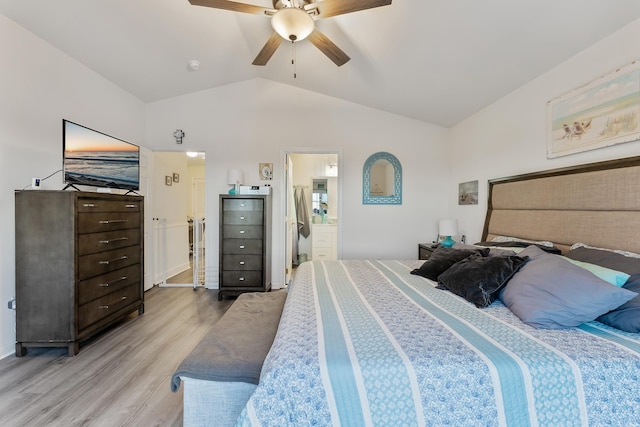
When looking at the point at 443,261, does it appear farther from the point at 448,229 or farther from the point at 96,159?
the point at 96,159

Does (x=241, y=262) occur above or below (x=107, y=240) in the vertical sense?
below

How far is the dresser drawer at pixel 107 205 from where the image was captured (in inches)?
91.9

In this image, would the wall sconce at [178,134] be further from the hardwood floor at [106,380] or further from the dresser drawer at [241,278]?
the hardwood floor at [106,380]

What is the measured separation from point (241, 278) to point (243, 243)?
1.46 ft

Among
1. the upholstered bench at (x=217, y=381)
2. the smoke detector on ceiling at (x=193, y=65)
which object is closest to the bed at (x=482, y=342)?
the upholstered bench at (x=217, y=381)

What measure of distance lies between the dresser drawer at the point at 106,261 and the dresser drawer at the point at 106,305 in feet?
0.77

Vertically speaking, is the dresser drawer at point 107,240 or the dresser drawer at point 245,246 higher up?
the dresser drawer at point 107,240

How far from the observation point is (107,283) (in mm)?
2611

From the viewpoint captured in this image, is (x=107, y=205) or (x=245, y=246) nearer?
(x=107, y=205)

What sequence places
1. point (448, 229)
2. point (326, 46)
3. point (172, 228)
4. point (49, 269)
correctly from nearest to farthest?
1. point (49, 269)
2. point (326, 46)
3. point (448, 229)
4. point (172, 228)

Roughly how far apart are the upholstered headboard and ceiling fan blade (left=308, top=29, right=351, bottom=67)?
6.35ft

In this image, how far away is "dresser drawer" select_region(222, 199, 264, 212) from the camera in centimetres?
370

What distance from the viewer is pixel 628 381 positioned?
98 centimetres

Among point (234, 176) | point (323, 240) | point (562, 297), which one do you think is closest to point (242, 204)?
point (234, 176)
